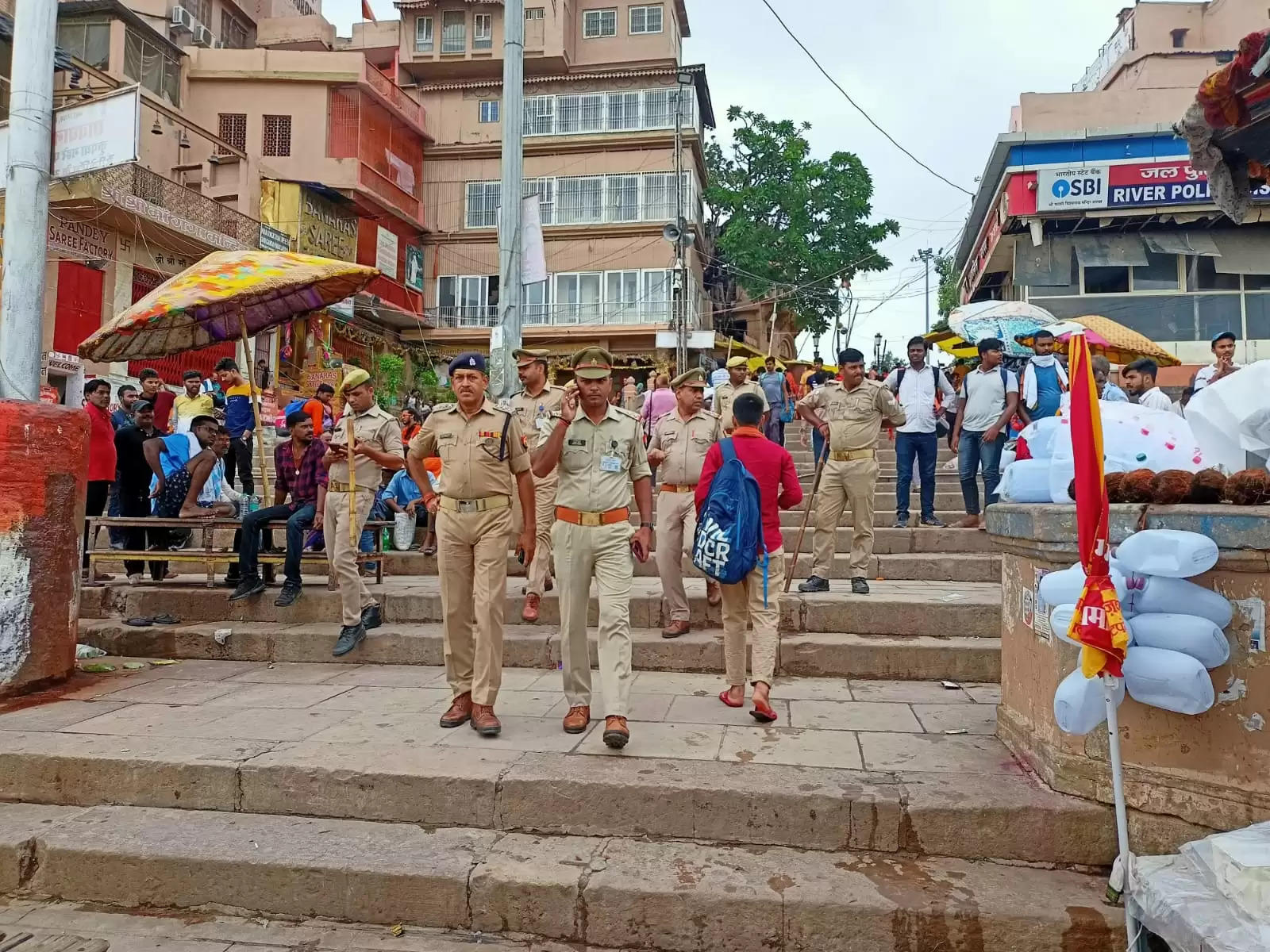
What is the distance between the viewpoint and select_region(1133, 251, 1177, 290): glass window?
63.1 ft

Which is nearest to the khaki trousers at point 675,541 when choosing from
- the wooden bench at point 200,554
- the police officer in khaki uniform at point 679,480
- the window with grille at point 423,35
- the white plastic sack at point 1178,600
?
the police officer in khaki uniform at point 679,480

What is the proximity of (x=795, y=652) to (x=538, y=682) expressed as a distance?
68.5 inches

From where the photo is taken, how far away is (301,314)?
8.55 metres

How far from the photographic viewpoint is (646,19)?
2998cm

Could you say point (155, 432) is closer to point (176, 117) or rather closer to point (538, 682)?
point (538, 682)

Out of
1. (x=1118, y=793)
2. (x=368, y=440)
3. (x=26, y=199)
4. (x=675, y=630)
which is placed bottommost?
(x=1118, y=793)

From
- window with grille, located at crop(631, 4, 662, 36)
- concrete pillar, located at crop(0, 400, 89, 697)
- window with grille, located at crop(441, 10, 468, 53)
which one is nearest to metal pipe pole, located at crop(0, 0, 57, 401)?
concrete pillar, located at crop(0, 400, 89, 697)

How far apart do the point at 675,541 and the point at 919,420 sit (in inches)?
125

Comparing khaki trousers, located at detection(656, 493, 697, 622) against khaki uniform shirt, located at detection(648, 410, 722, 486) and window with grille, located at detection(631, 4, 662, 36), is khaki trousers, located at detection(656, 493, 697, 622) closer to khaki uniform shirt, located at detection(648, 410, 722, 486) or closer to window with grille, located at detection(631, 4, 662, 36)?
khaki uniform shirt, located at detection(648, 410, 722, 486)

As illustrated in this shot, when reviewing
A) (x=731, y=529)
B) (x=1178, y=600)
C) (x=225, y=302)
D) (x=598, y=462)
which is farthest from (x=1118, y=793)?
(x=225, y=302)

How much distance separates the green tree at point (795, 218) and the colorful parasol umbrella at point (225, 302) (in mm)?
23402

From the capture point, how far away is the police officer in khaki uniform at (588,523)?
4.59 m

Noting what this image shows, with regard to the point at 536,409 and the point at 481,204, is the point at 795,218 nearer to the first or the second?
the point at 481,204

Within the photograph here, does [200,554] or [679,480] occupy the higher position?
[679,480]
